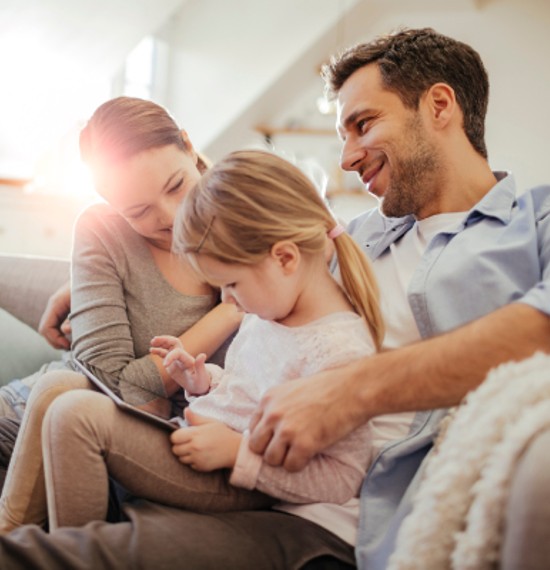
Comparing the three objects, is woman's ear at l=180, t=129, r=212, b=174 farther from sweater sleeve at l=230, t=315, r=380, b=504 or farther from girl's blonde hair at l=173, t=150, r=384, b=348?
sweater sleeve at l=230, t=315, r=380, b=504

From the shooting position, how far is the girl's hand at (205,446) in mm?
995

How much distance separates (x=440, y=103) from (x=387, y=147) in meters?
0.16

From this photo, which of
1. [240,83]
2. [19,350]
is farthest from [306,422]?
[240,83]

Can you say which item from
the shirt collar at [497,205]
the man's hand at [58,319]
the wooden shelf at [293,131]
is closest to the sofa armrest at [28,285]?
the man's hand at [58,319]

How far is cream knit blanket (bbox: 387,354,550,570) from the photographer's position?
75 cm

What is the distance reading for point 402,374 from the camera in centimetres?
96

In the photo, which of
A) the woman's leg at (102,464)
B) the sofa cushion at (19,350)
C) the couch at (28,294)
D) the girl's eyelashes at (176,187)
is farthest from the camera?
the couch at (28,294)

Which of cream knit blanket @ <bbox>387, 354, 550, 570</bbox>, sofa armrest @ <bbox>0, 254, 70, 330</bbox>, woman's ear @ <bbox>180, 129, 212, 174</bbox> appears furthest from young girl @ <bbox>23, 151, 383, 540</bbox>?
sofa armrest @ <bbox>0, 254, 70, 330</bbox>

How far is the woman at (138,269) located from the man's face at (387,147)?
38 centimetres

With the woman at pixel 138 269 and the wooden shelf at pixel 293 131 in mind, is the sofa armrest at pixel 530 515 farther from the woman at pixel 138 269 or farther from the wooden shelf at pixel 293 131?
the wooden shelf at pixel 293 131

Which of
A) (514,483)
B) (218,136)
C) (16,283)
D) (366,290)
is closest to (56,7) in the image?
(218,136)

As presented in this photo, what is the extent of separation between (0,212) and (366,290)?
13.0 ft

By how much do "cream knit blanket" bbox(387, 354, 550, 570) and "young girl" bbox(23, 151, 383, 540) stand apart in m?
0.21

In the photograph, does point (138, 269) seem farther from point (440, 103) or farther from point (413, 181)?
point (440, 103)
